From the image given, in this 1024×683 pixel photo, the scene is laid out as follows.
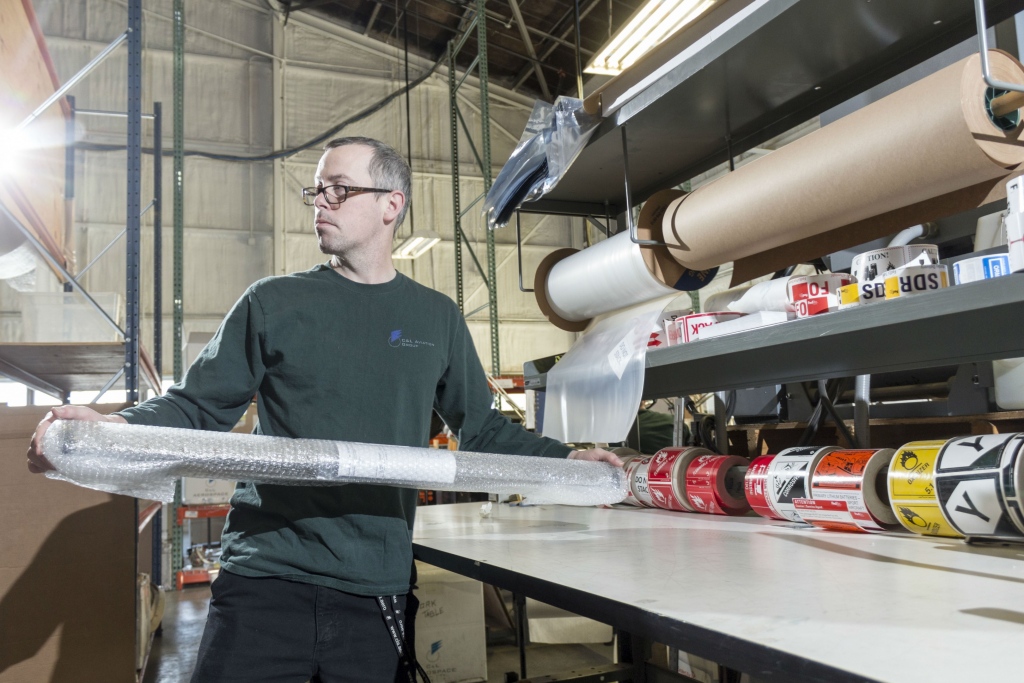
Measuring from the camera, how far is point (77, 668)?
2.46 meters

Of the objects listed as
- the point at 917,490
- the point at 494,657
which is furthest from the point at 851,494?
the point at 494,657

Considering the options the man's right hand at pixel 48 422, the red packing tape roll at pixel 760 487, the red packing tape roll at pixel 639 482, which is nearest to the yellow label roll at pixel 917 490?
the red packing tape roll at pixel 760 487

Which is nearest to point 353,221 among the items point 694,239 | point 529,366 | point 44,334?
point 694,239

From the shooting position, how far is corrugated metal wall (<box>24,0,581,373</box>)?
31.4 ft

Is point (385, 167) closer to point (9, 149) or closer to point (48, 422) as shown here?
point (48, 422)

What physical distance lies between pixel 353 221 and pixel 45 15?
413 inches

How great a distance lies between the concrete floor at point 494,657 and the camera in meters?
3.64

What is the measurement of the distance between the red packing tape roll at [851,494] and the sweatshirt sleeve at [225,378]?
1.12m

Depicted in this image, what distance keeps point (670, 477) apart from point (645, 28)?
3.76m

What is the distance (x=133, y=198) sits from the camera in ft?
9.35

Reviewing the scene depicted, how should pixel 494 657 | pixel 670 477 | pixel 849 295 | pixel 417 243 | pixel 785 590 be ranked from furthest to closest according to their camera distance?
1. pixel 417 243
2. pixel 494 657
3. pixel 670 477
4. pixel 849 295
5. pixel 785 590

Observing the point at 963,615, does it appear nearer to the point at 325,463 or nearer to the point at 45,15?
the point at 325,463

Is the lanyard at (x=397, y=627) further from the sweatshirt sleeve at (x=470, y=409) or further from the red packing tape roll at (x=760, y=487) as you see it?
the red packing tape roll at (x=760, y=487)

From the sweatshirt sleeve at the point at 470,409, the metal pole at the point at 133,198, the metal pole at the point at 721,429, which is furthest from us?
the metal pole at the point at 133,198
